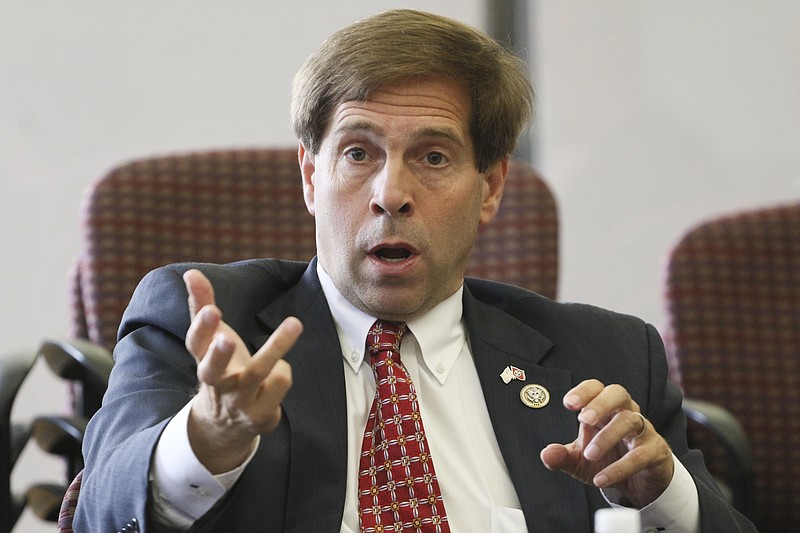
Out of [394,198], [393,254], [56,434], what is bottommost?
[56,434]

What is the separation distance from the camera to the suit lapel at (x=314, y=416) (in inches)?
72.7

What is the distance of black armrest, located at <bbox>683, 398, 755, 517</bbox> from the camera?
259 centimetres

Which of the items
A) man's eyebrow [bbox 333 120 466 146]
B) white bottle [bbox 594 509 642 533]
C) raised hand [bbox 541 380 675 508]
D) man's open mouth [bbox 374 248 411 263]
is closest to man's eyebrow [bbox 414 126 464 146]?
man's eyebrow [bbox 333 120 466 146]

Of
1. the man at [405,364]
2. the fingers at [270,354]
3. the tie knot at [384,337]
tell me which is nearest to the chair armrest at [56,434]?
the man at [405,364]

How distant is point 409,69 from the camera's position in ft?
6.87

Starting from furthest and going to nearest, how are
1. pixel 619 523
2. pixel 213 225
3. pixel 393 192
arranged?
pixel 213 225
pixel 393 192
pixel 619 523

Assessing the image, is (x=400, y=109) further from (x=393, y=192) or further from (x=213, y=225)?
(x=213, y=225)

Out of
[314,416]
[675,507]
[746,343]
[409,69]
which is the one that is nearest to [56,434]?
[314,416]

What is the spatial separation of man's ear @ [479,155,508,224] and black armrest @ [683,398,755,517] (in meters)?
0.71

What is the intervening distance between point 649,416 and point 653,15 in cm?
237

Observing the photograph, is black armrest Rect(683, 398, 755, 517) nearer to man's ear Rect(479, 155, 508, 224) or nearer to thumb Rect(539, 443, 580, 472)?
man's ear Rect(479, 155, 508, 224)

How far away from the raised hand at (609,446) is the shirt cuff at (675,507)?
23 millimetres

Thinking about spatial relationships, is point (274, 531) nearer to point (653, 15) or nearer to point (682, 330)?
point (682, 330)

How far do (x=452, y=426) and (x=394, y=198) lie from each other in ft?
1.36
